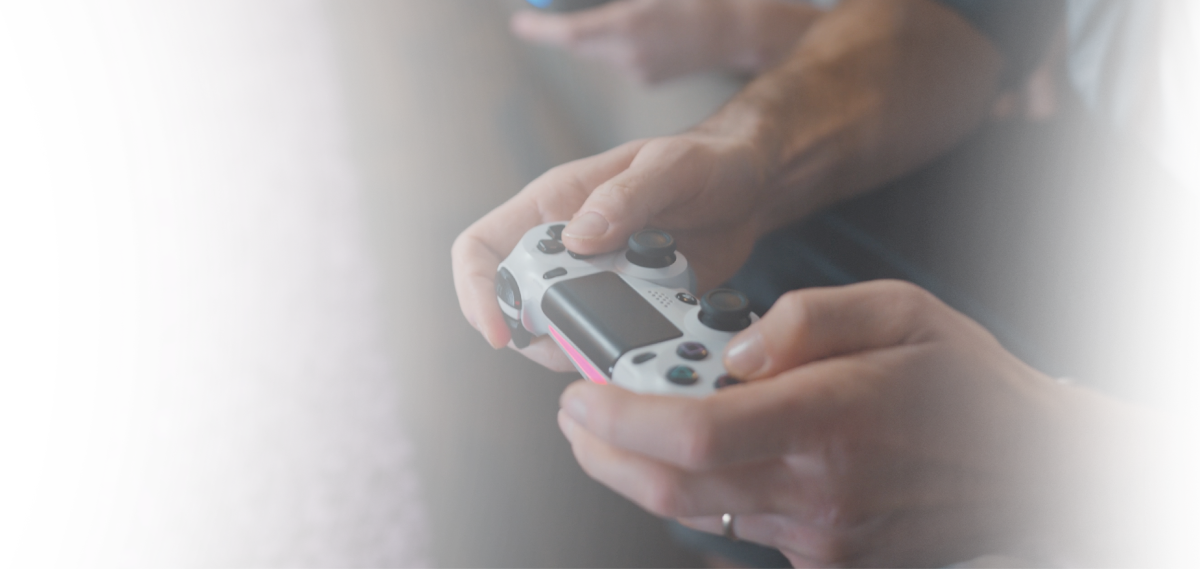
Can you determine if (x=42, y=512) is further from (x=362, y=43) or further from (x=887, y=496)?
(x=362, y=43)

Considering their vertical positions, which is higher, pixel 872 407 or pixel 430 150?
pixel 872 407

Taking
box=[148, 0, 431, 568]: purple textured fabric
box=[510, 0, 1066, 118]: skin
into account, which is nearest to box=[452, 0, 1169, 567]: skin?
box=[148, 0, 431, 568]: purple textured fabric

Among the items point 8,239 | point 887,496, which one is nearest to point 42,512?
→ point 8,239

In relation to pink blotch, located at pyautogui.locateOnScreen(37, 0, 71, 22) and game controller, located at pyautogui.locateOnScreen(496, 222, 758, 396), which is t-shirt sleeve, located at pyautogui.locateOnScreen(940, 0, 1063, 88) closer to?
game controller, located at pyautogui.locateOnScreen(496, 222, 758, 396)

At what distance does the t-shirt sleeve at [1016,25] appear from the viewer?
0.69 meters

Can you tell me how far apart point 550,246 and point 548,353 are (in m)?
0.07

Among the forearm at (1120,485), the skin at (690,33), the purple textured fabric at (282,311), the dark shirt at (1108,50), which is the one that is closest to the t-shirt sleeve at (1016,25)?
the dark shirt at (1108,50)

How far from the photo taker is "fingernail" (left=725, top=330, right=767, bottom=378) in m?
0.32

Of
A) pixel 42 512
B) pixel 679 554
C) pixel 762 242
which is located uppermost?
pixel 42 512

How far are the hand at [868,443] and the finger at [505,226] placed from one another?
118 millimetres

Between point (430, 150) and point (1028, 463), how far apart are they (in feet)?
3.39

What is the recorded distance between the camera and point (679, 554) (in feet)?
2.58

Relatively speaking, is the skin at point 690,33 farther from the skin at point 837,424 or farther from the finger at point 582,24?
the skin at point 837,424

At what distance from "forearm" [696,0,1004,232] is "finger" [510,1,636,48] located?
0.22 m
